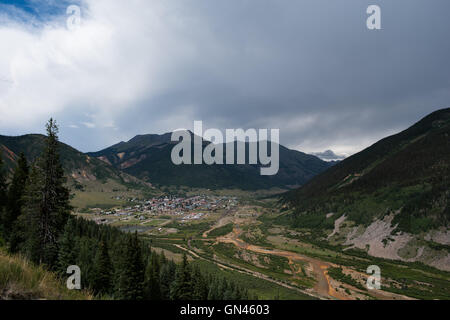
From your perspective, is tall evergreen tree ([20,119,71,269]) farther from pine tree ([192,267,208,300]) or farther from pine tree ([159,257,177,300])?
pine tree ([159,257,177,300])

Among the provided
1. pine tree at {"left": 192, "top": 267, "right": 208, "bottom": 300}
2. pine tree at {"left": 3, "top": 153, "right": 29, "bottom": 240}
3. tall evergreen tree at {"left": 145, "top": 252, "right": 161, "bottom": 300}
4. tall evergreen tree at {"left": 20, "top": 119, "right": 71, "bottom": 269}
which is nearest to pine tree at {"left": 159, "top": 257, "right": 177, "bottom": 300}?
tall evergreen tree at {"left": 145, "top": 252, "right": 161, "bottom": 300}

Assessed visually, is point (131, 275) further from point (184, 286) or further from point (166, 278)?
point (166, 278)

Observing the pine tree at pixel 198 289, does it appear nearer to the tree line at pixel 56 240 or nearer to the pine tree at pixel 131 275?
the tree line at pixel 56 240

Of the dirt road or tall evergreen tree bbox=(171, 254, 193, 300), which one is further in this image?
the dirt road

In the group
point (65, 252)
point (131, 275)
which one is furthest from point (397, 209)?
Answer: point (65, 252)

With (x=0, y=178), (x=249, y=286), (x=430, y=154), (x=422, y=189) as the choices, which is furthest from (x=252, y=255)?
(x=430, y=154)

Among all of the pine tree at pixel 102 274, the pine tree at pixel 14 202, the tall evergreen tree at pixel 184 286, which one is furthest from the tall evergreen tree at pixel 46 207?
the tall evergreen tree at pixel 184 286
